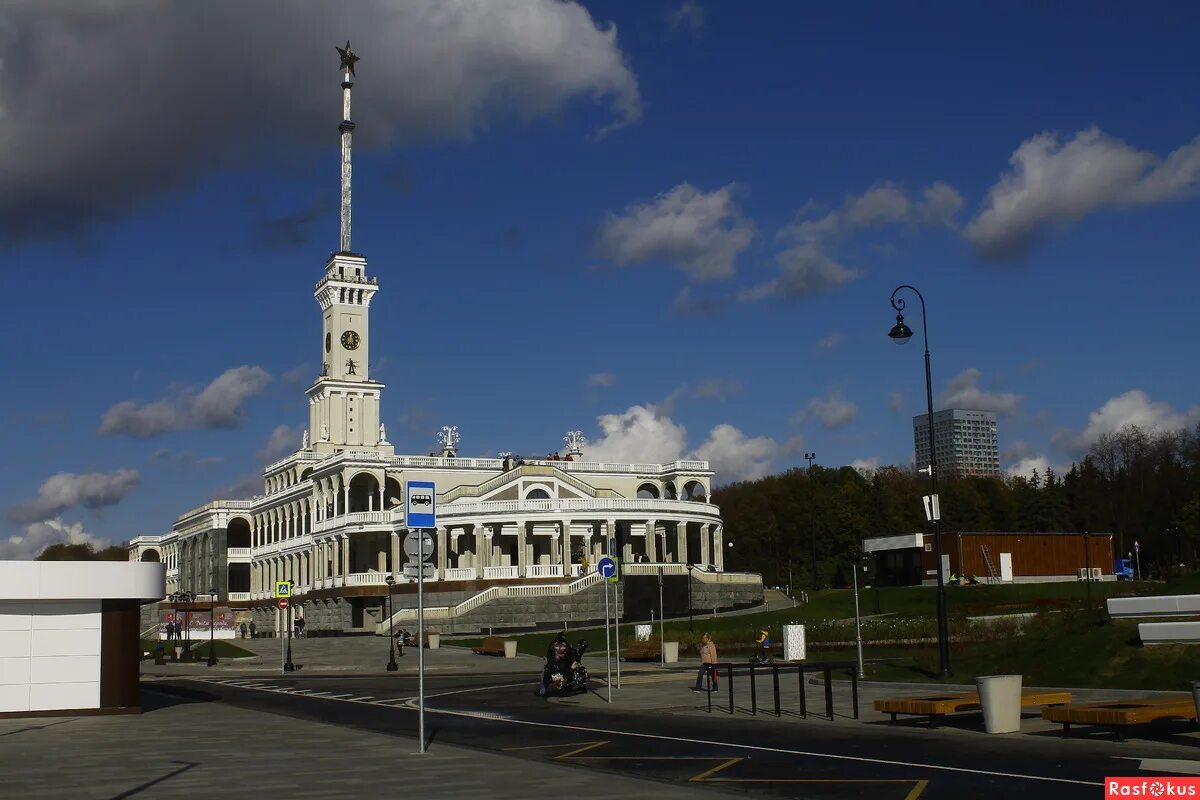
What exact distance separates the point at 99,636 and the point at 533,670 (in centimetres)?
2488

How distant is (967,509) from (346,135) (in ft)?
252

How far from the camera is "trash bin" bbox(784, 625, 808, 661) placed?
4547cm

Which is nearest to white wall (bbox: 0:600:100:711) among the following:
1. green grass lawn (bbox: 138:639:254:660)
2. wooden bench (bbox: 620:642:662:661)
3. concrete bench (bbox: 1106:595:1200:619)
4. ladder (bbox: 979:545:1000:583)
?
concrete bench (bbox: 1106:595:1200:619)

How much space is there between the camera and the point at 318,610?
338 feet

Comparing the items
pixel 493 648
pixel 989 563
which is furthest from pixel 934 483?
pixel 989 563

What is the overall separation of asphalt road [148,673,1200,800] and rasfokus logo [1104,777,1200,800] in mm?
2619

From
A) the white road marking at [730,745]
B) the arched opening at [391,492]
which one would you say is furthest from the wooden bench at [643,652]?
the arched opening at [391,492]

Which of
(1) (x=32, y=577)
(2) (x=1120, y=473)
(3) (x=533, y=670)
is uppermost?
(2) (x=1120, y=473)

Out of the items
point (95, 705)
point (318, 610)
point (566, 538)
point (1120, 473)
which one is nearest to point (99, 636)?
point (95, 705)

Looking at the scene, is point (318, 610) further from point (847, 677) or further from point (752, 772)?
point (752, 772)

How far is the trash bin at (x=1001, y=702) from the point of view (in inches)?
819

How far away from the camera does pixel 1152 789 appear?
→ 10953 millimetres

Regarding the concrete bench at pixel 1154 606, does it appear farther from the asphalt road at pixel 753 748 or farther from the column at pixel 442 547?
the column at pixel 442 547

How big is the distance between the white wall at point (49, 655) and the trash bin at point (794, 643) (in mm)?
24683
